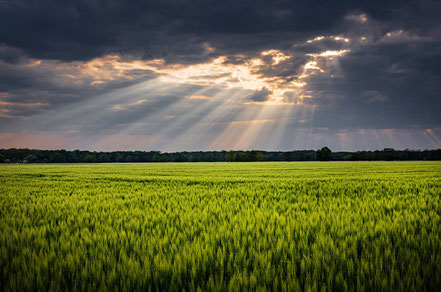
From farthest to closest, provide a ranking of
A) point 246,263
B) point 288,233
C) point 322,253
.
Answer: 1. point 288,233
2. point 322,253
3. point 246,263

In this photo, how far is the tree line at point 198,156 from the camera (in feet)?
427

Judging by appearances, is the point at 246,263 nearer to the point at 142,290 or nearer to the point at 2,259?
→ the point at 142,290

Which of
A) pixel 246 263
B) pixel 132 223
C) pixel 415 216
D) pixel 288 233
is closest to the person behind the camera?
Answer: pixel 246 263

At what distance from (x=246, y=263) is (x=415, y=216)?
5.00 metres

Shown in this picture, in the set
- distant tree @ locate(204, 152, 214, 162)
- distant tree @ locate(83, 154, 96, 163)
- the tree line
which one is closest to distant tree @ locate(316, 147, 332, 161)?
the tree line

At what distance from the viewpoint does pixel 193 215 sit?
634cm

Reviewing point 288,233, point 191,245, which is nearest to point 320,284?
point 288,233

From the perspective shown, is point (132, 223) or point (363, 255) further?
point (132, 223)

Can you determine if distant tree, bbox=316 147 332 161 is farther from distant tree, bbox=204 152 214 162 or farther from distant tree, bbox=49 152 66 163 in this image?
distant tree, bbox=49 152 66 163

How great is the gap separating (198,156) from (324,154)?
6907 centimetres

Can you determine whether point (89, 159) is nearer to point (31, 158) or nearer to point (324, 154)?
point (31, 158)

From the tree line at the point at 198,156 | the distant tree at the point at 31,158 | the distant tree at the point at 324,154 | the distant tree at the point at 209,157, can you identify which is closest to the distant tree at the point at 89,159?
the tree line at the point at 198,156

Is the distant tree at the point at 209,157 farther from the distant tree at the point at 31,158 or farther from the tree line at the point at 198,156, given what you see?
the distant tree at the point at 31,158

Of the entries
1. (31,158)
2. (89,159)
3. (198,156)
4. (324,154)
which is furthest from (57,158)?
(324,154)
